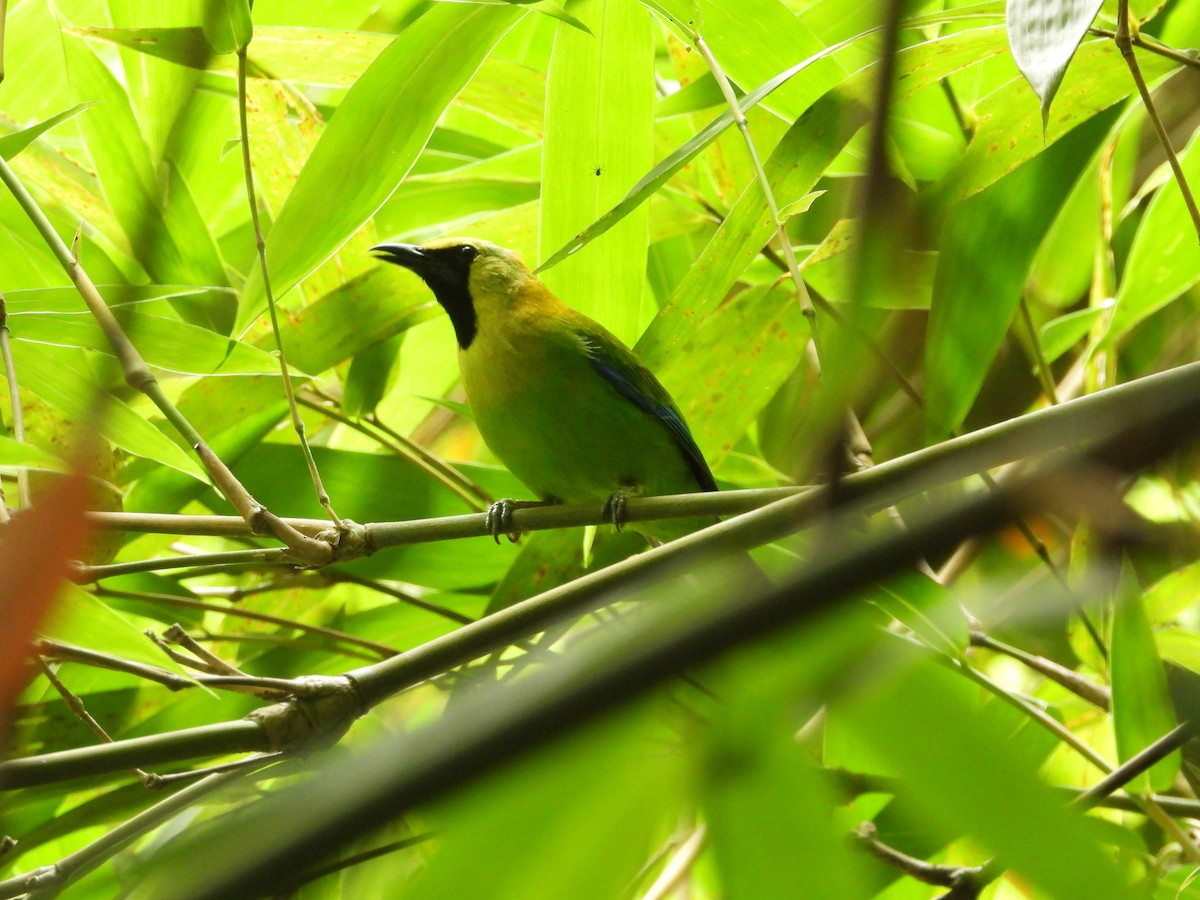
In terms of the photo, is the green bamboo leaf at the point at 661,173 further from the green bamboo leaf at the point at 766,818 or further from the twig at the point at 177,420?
the green bamboo leaf at the point at 766,818

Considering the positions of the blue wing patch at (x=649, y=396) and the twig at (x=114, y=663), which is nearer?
the twig at (x=114, y=663)

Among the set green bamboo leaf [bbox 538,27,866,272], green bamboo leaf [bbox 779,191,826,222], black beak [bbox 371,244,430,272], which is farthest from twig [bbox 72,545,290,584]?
black beak [bbox 371,244,430,272]

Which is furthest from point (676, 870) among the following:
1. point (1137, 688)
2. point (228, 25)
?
point (228, 25)

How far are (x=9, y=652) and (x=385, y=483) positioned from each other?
1695 mm

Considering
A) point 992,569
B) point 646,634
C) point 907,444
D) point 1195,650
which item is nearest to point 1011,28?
point 907,444

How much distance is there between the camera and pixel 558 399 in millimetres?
2145

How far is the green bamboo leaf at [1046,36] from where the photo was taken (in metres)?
0.97

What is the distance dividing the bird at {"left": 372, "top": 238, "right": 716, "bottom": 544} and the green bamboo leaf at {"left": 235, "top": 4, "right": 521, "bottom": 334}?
65cm


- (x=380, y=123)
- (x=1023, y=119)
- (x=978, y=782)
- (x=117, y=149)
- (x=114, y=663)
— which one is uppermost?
(x=117, y=149)

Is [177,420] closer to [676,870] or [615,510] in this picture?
[615,510]

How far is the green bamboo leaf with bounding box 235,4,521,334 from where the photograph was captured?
4.55 feet

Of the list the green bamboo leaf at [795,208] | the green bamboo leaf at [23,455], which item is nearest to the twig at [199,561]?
the green bamboo leaf at [23,455]

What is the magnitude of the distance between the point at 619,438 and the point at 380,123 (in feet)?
3.02

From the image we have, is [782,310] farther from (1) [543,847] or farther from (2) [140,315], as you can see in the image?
(1) [543,847]
